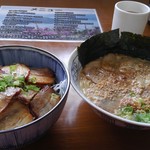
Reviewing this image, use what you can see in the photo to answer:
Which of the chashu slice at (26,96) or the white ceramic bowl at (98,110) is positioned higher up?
the chashu slice at (26,96)

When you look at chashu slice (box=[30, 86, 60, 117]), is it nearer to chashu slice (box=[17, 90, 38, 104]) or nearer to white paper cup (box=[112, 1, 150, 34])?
chashu slice (box=[17, 90, 38, 104])

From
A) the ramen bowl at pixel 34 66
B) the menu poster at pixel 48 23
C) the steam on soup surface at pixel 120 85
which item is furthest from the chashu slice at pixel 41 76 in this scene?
the menu poster at pixel 48 23

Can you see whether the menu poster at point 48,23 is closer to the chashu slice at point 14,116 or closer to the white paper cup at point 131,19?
the white paper cup at point 131,19

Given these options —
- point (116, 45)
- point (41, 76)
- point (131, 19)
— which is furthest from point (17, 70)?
point (131, 19)

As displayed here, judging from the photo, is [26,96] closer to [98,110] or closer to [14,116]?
[14,116]

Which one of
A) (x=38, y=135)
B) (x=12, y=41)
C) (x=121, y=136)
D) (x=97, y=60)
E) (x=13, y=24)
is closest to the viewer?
(x=38, y=135)

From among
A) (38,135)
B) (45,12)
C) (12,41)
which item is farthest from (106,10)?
(38,135)

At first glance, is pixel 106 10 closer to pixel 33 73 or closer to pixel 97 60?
pixel 97 60
